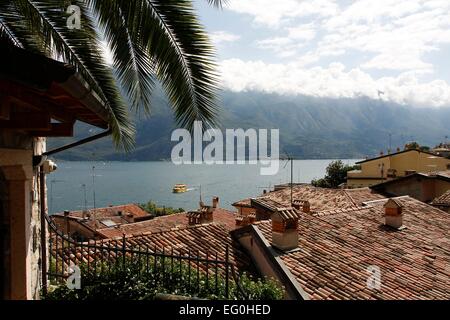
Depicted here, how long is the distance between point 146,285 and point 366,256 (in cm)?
596

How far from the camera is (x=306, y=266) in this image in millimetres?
9242

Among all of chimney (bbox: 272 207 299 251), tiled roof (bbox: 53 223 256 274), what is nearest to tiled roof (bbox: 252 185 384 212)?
tiled roof (bbox: 53 223 256 274)

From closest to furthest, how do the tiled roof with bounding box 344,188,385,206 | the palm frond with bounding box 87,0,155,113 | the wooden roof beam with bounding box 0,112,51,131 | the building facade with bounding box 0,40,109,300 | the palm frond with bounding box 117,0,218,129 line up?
the building facade with bounding box 0,40,109,300
the wooden roof beam with bounding box 0,112,51,131
the palm frond with bounding box 117,0,218,129
the palm frond with bounding box 87,0,155,113
the tiled roof with bounding box 344,188,385,206

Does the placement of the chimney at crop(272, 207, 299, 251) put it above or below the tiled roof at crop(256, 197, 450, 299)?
above

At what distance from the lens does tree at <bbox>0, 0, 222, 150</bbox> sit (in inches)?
167

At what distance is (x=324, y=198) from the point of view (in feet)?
78.8

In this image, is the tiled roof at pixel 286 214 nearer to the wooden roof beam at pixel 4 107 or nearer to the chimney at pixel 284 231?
the chimney at pixel 284 231

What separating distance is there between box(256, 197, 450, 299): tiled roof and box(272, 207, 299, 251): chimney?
262 millimetres

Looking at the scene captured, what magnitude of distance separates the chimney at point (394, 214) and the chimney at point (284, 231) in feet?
15.7

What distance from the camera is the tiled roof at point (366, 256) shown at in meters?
8.52

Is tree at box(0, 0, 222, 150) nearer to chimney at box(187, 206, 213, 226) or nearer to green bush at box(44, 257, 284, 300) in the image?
green bush at box(44, 257, 284, 300)

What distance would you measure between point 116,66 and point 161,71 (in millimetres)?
788

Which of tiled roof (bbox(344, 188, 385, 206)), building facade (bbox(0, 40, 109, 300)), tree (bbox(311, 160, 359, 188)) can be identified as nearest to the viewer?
building facade (bbox(0, 40, 109, 300))
